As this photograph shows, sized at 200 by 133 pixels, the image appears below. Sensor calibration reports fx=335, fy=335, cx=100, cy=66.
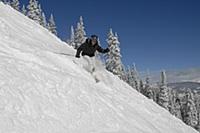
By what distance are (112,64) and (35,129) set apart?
38.1 meters

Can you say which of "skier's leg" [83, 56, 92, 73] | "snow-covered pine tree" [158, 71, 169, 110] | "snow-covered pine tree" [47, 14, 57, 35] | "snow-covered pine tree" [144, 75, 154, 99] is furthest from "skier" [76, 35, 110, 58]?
"snow-covered pine tree" [144, 75, 154, 99]

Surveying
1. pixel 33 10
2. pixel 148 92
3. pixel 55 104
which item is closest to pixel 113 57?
pixel 33 10

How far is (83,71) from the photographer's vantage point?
16.9 metres

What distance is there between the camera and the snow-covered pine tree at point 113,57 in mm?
46406

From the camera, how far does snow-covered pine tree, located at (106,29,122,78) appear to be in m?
46.4

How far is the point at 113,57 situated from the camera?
154ft

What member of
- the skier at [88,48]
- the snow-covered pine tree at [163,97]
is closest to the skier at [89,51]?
the skier at [88,48]

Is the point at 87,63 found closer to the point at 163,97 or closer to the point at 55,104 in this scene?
the point at 55,104

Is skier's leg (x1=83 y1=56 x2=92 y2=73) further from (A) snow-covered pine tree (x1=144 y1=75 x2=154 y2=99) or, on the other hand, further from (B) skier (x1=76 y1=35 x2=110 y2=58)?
(A) snow-covered pine tree (x1=144 y1=75 x2=154 y2=99)

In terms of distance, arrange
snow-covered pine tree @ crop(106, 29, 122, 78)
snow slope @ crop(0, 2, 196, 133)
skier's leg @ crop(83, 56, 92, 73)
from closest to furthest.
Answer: snow slope @ crop(0, 2, 196, 133) → skier's leg @ crop(83, 56, 92, 73) → snow-covered pine tree @ crop(106, 29, 122, 78)

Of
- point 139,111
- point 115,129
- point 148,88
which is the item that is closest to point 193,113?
point 148,88

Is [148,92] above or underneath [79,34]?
underneath

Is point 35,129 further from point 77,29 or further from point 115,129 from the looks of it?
point 77,29

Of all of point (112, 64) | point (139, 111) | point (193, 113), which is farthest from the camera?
point (193, 113)
